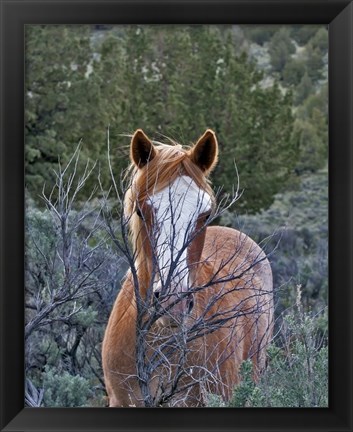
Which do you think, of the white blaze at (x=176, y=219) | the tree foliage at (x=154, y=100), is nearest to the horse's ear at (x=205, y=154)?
the white blaze at (x=176, y=219)

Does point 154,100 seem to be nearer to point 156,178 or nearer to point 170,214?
point 156,178

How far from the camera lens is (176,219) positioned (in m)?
3.77

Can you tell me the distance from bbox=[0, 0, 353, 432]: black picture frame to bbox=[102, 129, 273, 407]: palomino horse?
0.44 meters

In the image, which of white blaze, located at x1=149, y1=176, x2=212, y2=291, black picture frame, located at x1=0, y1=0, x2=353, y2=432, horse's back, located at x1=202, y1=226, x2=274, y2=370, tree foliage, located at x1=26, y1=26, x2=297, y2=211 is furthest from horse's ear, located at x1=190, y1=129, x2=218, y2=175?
tree foliage, located at x1=26, y1=26, x2=297, y2=211

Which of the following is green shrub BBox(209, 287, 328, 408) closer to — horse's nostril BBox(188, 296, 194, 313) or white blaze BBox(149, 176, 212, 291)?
horse's nostril BBox(188, 296, 194, 313)

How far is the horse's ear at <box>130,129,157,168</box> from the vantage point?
4.02 meters

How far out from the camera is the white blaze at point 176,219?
3691mm

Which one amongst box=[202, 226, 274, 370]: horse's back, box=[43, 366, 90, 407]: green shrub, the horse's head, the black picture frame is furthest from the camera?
box=[202, 226, 274, 370]: horse's back
